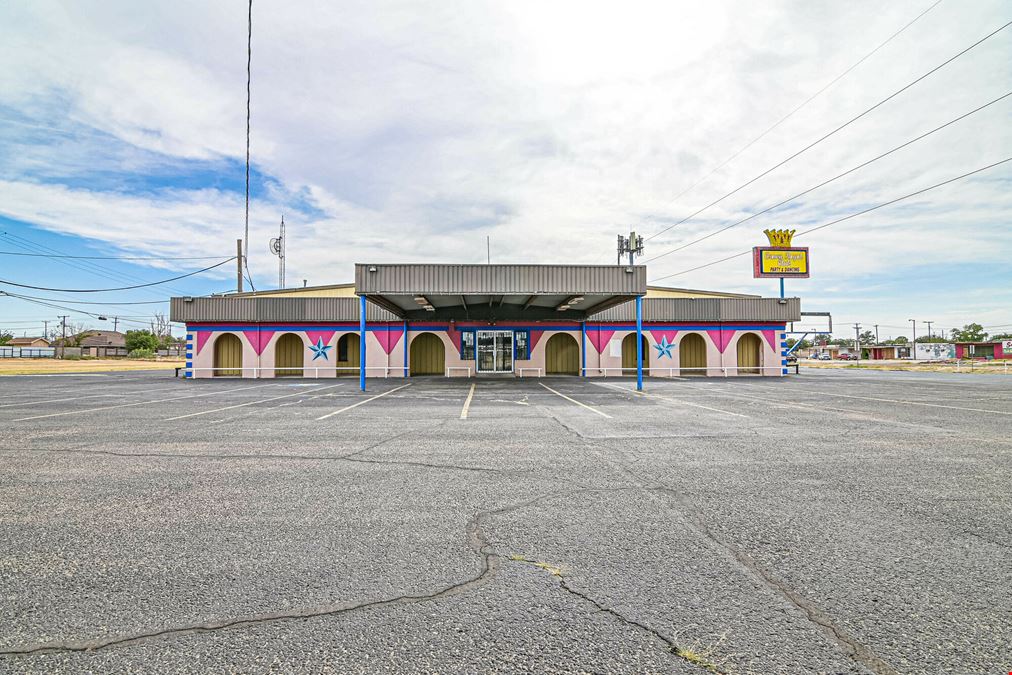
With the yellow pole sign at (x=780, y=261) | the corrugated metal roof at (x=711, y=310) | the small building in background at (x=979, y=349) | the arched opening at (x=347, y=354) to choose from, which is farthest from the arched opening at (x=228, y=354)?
the small building in background at (x=979, y=349)

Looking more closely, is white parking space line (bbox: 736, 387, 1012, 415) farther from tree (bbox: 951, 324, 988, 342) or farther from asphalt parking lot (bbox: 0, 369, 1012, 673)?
tree (bbox: 951, 324, 988, 342)

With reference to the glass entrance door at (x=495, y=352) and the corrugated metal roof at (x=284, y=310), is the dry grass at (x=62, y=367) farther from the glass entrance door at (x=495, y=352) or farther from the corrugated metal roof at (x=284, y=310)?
the glass entrance door at (x=495, y=352)

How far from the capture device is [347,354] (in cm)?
2950

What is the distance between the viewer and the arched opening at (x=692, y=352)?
30.2 metres

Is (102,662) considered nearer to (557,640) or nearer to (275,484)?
(557,640)

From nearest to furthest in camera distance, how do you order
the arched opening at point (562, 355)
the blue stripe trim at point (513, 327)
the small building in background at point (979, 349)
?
1. the blue stripe trim at point (513, 327)
2. the arched opening at point (562, 355)
3. the small building in background at point (979, 349)

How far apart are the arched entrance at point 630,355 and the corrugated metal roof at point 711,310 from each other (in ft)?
5.19

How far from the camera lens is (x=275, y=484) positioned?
5574 millimetres

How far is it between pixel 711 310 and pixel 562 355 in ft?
28.4

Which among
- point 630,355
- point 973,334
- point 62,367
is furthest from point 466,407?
point 973,334

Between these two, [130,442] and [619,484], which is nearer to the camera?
[619,484]

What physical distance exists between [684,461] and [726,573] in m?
3.61

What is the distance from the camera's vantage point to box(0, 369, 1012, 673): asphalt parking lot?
244 centimetres

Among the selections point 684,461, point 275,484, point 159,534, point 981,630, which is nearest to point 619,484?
point 684,461
